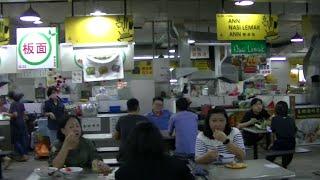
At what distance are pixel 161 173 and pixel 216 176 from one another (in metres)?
1.30

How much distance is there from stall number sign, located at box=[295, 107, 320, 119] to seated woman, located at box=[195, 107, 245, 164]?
7448 mm

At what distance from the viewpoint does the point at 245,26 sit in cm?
1103

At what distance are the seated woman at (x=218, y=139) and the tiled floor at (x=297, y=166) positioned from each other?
431cm

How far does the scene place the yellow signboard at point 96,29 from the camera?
10195mm

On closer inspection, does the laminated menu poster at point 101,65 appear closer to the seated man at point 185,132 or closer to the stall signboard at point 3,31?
the stall signboard at point 3,31

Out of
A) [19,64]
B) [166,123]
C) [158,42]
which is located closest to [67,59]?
[19,64]

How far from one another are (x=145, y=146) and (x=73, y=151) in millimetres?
1912

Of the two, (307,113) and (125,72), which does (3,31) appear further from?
(307,113)

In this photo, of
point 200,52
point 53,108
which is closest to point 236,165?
point 53,108

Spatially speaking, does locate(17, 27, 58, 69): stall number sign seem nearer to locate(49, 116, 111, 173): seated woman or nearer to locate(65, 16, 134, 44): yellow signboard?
locate(65, 16, 134, 44): yellow signboard

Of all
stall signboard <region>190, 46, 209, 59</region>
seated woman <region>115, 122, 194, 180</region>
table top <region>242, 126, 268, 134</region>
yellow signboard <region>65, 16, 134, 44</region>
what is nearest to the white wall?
stall signboard <region>190, 46, 209, 59</region>

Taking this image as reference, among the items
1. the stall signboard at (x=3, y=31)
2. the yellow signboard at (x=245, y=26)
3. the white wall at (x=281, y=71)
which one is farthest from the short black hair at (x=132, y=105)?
the white wall at (x=281, y=71)

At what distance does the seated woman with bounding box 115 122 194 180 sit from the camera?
8.90 feet

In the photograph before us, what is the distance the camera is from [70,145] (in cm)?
436
